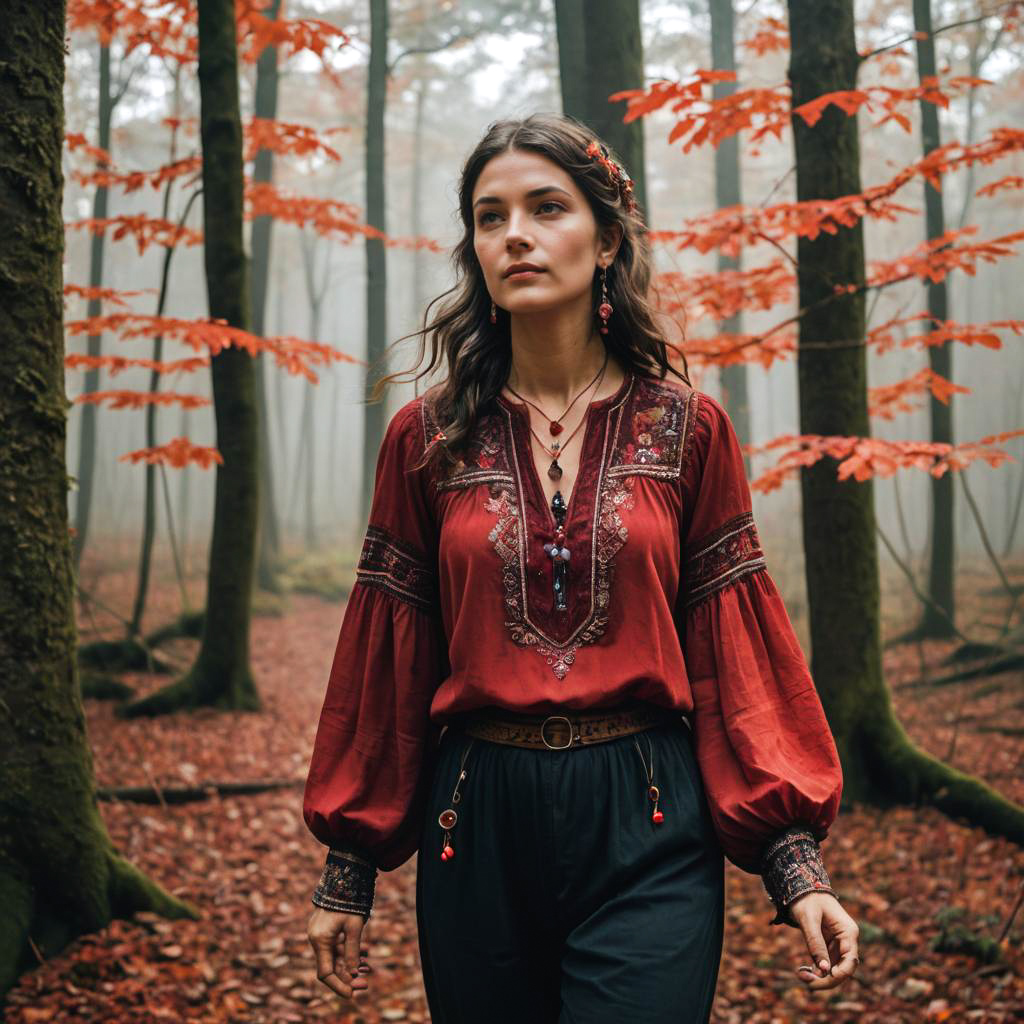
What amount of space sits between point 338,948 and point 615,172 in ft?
5.63

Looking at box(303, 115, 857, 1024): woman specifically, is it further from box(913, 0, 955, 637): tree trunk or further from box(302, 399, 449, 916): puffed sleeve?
box(913, 0, 955, 637): tree trunk

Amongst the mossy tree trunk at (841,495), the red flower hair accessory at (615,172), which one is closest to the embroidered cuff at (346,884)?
the red flower hair accessory at (615,172)

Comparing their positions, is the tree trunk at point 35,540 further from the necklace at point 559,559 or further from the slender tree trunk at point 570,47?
the slender tree trunk at point 570,47

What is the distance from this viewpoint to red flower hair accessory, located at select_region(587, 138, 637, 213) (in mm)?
2086

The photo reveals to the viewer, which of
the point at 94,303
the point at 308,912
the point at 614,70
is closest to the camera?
the point at 308,912

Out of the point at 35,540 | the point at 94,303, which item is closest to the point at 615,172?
the point at 35,540

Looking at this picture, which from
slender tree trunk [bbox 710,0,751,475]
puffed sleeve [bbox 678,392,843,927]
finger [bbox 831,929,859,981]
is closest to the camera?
finger [bbox 831,929,859,981]

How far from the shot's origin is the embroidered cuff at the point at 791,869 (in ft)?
5.75

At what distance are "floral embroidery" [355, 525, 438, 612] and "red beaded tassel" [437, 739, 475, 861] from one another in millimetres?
356

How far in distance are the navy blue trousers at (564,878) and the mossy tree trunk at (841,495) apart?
329cm

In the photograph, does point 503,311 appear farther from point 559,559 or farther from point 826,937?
point 826,937

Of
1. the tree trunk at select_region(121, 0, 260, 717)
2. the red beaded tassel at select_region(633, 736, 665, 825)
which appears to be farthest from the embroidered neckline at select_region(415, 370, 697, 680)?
the tree trunk at select_region(121, 0, 260, 717)

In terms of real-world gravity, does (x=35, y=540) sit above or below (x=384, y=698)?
above

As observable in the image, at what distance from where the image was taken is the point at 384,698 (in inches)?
82.0
